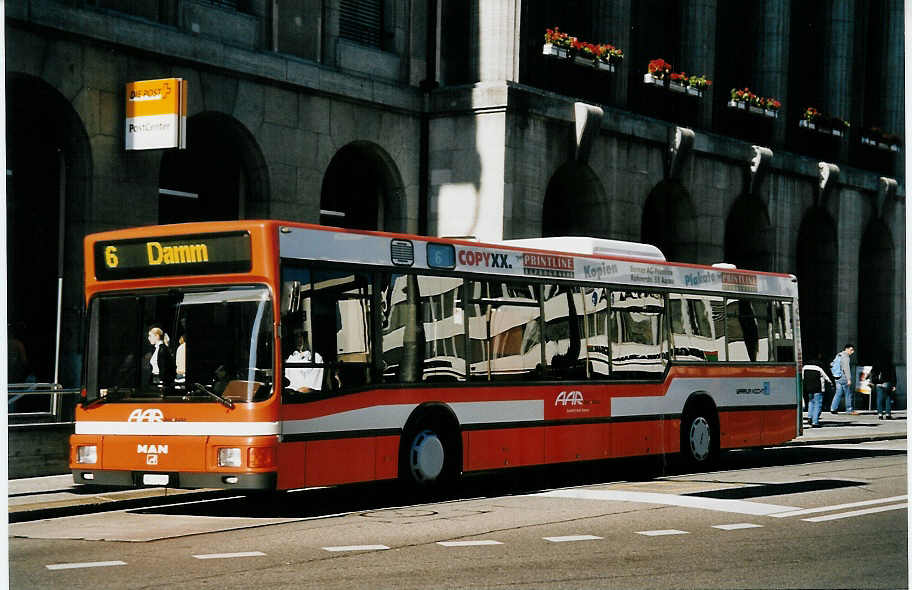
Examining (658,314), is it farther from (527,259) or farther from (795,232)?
(795,232)

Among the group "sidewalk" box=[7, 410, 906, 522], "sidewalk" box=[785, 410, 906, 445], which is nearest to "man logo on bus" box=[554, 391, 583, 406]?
"sidewalk" box=[7, 410, 906, 522]

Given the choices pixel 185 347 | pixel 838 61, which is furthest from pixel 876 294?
pixel 185 347

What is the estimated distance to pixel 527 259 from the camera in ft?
55.0

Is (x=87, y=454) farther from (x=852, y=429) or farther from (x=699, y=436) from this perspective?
(x=852, y=429)

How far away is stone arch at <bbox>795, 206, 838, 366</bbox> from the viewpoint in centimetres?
3688

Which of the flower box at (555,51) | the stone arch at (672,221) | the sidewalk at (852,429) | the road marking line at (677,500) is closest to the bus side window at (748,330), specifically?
the sidewalk at (852,429)

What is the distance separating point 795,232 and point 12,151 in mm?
20790

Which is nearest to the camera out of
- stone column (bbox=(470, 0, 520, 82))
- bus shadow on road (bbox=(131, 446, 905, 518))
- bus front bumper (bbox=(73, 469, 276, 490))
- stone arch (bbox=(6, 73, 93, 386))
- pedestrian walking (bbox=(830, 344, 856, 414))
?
bus front bumper (bbox=(73, 469, 276, 490))

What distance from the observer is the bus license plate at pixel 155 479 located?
43.9 feet

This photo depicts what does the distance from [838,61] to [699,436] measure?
19775 mm

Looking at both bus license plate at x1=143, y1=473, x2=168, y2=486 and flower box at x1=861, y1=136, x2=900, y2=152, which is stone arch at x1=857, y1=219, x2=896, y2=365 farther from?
bus license plate at x1=143, y1=473, x2=168, y2=486

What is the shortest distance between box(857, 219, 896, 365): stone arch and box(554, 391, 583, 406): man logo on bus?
23.6m

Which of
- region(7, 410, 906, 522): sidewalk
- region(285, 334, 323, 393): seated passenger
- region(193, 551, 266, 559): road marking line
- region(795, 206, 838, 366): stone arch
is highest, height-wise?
region(795, 206, 838, 366): stone arch

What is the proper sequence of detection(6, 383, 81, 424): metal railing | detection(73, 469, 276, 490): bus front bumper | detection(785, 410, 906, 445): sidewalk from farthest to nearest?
detection(785, 410, 906, 445): sidewalk, detection(6, 383, 81, 424): metal railing, detection(73, 469, 276, 490): bus front bumper
